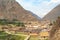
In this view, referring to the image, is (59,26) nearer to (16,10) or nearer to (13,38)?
(13,38)

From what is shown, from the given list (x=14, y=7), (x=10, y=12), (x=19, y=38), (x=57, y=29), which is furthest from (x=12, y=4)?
(x=57, y=29)

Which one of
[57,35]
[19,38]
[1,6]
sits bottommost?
[19,38]

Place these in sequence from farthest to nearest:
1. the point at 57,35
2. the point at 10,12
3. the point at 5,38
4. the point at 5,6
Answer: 1. the point at 5,6
2. the point at 10,12
3. the point at 5,38
4. the point at 57,35

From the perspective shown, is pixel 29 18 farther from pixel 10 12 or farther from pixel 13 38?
pixel 13 38

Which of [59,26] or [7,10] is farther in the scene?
[7,10]

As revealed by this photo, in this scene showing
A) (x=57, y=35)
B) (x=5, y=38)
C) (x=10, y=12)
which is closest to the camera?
(x=57, y=35)

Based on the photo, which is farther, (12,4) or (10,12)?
(12,4)

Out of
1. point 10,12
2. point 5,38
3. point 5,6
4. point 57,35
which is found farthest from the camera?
point 5,6

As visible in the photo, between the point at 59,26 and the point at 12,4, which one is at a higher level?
the point at 12,4

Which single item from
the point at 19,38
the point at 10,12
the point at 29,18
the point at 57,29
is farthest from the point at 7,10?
the point at 57,29
